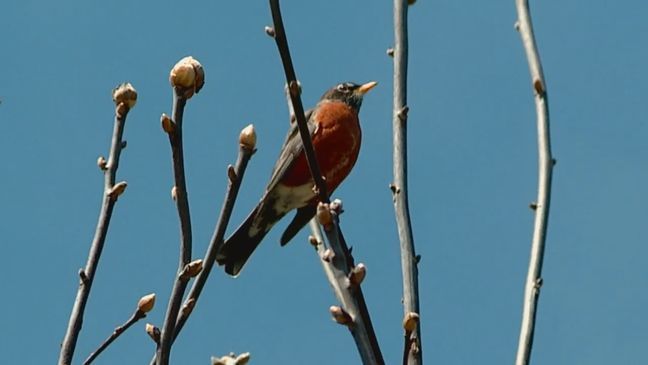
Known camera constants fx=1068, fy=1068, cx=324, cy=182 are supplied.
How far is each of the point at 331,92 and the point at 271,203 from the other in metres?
1.39

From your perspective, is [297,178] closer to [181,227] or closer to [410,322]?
[410,322]

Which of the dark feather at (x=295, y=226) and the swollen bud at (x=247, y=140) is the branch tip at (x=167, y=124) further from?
the dark feather at (x=295, y=226)

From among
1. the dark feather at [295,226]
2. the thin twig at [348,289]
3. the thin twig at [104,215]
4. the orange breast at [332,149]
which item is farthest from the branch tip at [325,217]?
the orange breast at [332,149]

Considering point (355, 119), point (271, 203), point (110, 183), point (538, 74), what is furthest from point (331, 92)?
point (110, 183)

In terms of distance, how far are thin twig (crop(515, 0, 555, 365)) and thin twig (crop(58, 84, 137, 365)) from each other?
0.83 meters

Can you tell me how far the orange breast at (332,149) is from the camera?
19.6ft

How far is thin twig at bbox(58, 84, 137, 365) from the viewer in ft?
6.18

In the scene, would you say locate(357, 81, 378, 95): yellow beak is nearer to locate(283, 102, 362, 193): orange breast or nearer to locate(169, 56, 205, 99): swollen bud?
locate(283, 102, 362, 193): orange breast

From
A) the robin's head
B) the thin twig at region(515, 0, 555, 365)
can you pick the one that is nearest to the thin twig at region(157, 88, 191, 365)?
the thin twig at region(515, 0, 555, 365)

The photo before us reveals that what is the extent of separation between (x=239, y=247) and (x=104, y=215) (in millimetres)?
3738

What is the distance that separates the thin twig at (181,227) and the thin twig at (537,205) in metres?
0.69

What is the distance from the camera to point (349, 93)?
23.4 feet

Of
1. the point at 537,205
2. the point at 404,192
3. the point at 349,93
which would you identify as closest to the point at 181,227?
the point at 404,192

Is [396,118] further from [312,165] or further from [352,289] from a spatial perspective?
[352,289]
